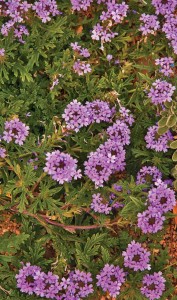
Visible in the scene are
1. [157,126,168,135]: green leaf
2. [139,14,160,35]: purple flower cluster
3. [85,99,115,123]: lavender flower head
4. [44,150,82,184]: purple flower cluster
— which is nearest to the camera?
[44,150,82,184]: purple flower cluster

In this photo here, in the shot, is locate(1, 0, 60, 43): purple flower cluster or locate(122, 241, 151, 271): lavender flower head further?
locate(1, 0, 60, 43): purple flower cluster

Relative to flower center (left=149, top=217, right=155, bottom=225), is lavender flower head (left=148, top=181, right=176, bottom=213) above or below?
above

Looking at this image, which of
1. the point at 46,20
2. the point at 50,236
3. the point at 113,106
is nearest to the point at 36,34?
the point at 46,20

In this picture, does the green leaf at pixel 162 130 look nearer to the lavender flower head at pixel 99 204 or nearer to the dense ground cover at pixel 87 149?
the dense ground cover at pixel 87 149

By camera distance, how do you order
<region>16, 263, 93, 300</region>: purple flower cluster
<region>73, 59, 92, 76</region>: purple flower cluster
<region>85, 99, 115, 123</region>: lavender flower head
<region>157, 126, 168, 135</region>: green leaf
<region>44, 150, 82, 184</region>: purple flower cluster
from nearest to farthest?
<region>44, 150, 82, 184</region>: purple flower cluster
<region>16, 263, 93, 300</region>: purple flower cluster
<region>157, 126, 168, 135</region>: green leaf
<region>85, 99, 115, 123</region>: lavender flower head
<region>73, 59, 92, 76</region>: purple flower cluster

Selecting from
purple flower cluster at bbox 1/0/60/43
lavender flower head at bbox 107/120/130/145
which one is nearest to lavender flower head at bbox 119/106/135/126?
lavender flower head at bbox 107/120/130/145

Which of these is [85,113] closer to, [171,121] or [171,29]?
[171,121]

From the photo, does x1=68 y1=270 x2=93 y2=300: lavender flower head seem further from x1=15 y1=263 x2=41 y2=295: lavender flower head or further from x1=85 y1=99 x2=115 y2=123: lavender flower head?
x1=85 y1=99 x2=115 y2=123: lavender flower head

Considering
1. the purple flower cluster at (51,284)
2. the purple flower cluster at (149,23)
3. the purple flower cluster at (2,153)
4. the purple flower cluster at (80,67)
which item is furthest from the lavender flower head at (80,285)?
the purple flower cluster at (149,23)
